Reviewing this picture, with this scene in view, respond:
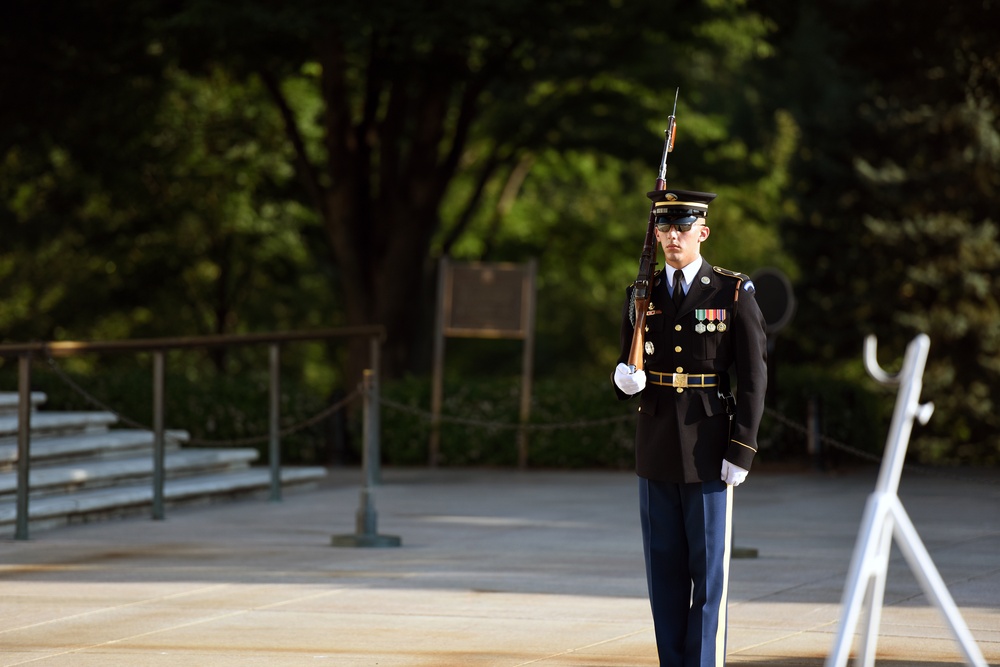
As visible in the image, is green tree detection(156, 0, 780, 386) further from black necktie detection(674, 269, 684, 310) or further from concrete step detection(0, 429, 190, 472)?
black necktie detection(674, 269, 684, 310)

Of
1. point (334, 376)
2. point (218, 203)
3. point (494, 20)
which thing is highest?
point (494, 20)

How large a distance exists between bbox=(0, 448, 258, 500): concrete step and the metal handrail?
1.79ft

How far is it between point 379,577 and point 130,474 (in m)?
4.84

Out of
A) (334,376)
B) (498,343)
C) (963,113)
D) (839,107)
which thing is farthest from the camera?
(334,376)

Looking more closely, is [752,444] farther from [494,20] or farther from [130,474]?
[494,20]

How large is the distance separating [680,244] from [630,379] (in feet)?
1.87

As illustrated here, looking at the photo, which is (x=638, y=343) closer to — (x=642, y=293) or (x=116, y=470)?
(x=642, y=293)

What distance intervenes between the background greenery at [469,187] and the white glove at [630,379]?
11.0 meters

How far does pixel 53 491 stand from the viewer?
13.0 m

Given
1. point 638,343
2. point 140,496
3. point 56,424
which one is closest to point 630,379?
point 638,343

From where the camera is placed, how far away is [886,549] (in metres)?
4.71

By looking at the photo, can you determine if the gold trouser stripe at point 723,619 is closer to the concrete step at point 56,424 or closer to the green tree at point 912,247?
the concrete step at point 56,424

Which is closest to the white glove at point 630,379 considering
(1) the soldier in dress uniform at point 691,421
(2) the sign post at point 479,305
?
(1) the soldier in dress uniform at point 691,421

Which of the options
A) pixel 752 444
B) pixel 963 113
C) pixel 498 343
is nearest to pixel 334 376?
pixel 498 343
